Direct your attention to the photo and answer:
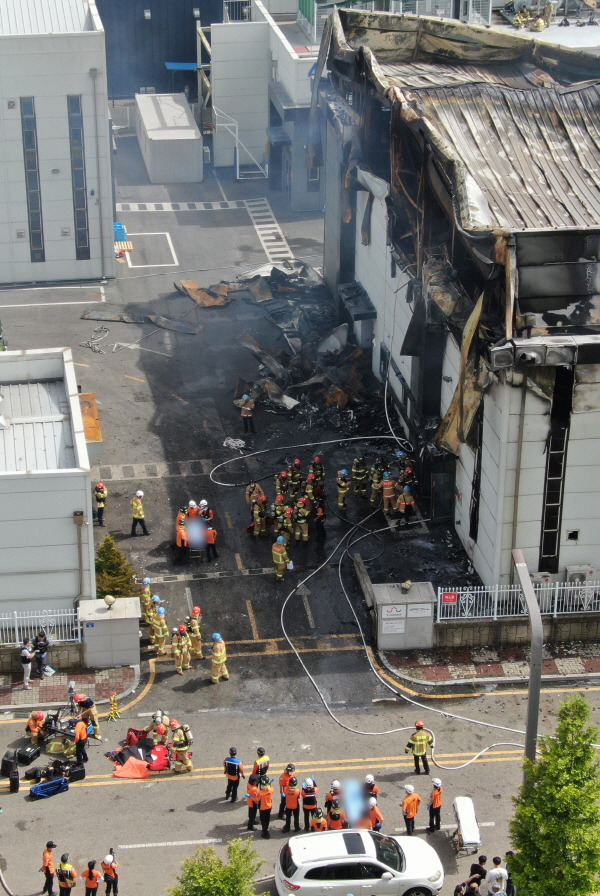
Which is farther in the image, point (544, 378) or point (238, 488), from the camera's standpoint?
point (238, 488)

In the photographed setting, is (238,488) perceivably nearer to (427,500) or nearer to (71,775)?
(427,500)

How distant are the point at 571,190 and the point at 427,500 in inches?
388

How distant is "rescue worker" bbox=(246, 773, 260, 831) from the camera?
96.7 feet

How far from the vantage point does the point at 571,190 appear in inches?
1537

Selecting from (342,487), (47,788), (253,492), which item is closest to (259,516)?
(253,492)

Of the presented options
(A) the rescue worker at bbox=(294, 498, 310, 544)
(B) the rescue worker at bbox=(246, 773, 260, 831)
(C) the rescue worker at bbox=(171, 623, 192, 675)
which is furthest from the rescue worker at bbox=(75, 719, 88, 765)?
(A) the rescue worker at bbox=(294, 498, 310, 544)

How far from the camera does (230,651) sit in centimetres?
3609

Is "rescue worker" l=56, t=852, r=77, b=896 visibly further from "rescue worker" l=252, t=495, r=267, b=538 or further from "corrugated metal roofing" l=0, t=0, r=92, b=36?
"corrugated metal roofing" l=0, t=0, r=92, b=36

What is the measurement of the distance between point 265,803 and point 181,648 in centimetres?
609

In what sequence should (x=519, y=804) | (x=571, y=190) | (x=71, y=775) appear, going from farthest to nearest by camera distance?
(x=571, y=190) < (x=71, y=775) < (x=519, y=804)

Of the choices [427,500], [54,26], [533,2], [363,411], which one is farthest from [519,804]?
[533,2]

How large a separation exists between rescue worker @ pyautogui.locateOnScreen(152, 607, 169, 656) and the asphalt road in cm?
40

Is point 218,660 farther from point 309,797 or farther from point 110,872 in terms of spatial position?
point 110,872

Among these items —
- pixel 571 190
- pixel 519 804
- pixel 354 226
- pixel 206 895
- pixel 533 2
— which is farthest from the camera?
pixel 533 2
